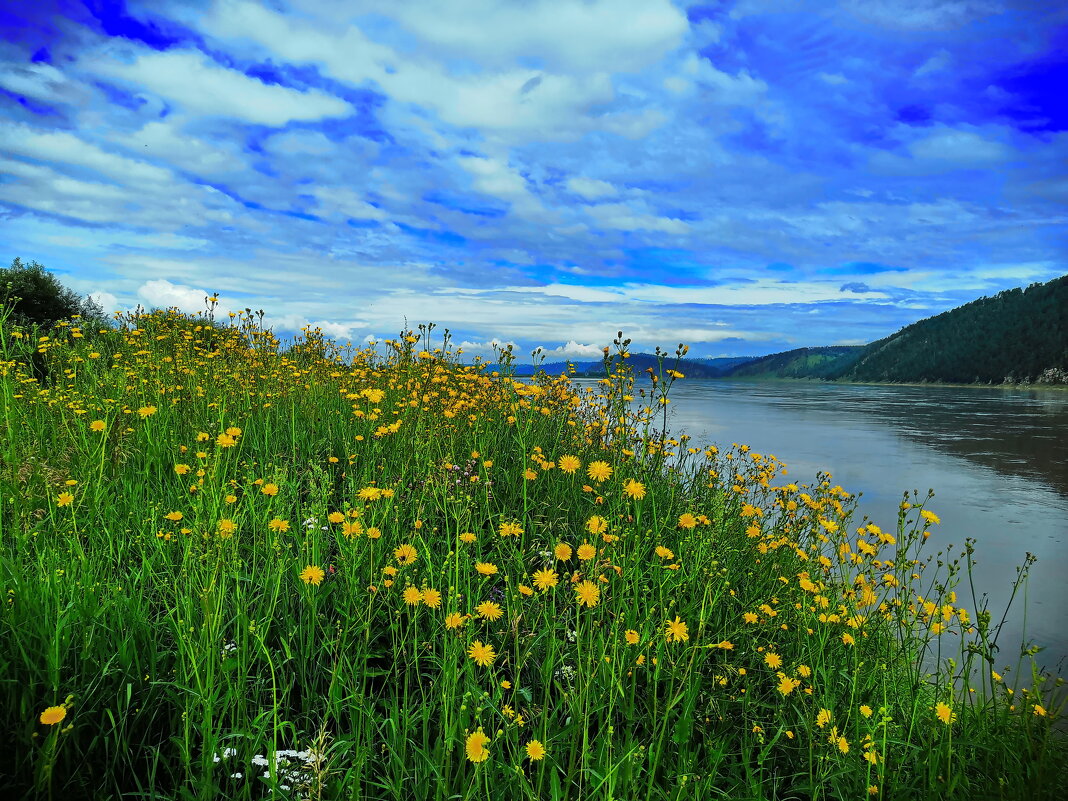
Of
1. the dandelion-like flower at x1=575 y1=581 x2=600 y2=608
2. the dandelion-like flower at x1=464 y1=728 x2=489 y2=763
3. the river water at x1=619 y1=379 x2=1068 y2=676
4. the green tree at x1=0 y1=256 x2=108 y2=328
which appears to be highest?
the green tree at x1=0 y1=256 x2=108 y2=328

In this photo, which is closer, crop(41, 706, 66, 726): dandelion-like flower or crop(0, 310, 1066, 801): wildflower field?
crop(41, 706, 66, 726): dandelion-like flower

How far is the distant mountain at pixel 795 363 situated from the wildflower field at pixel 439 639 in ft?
570

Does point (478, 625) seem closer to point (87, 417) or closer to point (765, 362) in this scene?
point (87, 417)

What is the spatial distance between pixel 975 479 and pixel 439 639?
1393 centimetres

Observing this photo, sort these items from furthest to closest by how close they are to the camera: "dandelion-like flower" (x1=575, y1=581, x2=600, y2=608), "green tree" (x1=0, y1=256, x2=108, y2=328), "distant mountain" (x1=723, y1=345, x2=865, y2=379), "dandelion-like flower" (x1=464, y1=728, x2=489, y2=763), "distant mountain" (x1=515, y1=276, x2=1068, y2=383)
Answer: "distant mountain" (x1=723, y1=345, x2=865, y2=379), "distant mountain" (x1=515, y1=276, x2=1068, y2=383), "green tree" (x1=0, y1=256, x2=108, y2=328), "dandelion-like flower" (x1=575, y1=581, x2=600, y2=608), "dandelion-like flower" (x1=464, y1=728, x2=489, y2=763)

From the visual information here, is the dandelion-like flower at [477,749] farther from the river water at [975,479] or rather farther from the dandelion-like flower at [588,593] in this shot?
the river water at [975,479]

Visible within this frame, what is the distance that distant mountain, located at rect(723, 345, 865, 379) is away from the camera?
169 m

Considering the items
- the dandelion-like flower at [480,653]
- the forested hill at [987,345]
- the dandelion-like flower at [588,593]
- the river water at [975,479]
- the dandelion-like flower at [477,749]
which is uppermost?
the forested hill at [987,345]

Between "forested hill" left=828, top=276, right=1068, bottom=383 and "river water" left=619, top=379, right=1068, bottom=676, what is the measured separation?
77.3m

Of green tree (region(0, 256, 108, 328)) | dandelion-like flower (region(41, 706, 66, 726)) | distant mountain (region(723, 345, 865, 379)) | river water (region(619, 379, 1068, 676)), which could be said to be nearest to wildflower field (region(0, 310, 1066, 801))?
dandelion-like flower (region(41, 706, 66, 726))

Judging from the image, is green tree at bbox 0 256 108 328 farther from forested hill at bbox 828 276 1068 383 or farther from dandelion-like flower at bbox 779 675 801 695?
forested hill at bbox 828 276 1068 383

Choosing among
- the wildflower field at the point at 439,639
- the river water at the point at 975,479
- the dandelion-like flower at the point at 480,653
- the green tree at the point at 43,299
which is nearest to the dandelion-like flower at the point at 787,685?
the wildflower field at the point at 439,639

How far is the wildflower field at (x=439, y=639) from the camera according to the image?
1894 mm

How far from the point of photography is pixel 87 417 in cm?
469
